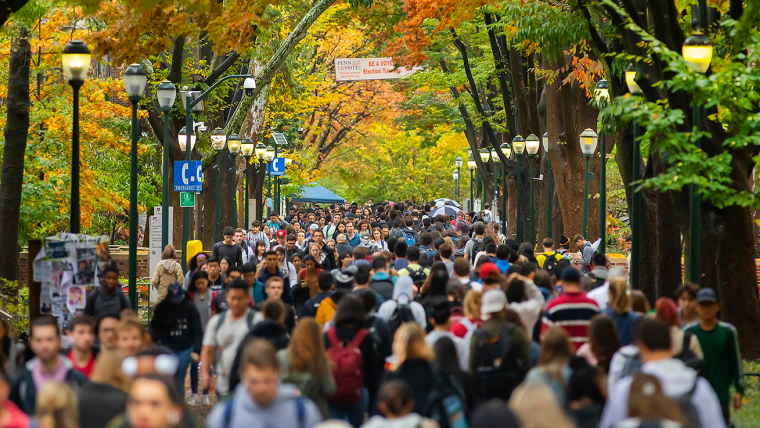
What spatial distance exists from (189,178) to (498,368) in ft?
44.0

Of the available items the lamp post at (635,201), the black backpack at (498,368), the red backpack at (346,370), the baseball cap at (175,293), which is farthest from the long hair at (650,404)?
the lamp post at (635,201)

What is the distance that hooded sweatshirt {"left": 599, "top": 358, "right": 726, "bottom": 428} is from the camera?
5.70 m

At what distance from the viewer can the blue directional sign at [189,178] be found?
1977cm

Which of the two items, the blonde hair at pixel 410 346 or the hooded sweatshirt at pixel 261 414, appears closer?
the hooded sweatshirt at pixel 261 414

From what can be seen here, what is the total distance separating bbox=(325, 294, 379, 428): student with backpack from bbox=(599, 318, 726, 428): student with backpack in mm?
1999

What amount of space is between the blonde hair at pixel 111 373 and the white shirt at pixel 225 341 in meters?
1.98

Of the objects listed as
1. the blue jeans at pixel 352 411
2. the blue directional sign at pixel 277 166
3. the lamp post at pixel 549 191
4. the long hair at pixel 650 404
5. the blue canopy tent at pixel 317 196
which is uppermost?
the blue directional sign at pixel 277 166

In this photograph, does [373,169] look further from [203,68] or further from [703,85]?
[703,85]

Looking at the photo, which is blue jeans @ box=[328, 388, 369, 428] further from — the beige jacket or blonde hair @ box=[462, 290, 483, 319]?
the beige jacket

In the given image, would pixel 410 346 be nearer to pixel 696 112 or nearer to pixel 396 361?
pixel 396 361

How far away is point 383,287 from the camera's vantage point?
10.9 metres

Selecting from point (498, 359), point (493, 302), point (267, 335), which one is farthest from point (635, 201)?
point (267, 335)

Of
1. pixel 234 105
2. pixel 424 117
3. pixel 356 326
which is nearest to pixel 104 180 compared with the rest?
pixel 234 105

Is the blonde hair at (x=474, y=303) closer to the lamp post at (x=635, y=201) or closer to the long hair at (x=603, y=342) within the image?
the long hair at (x=603, y=342)
